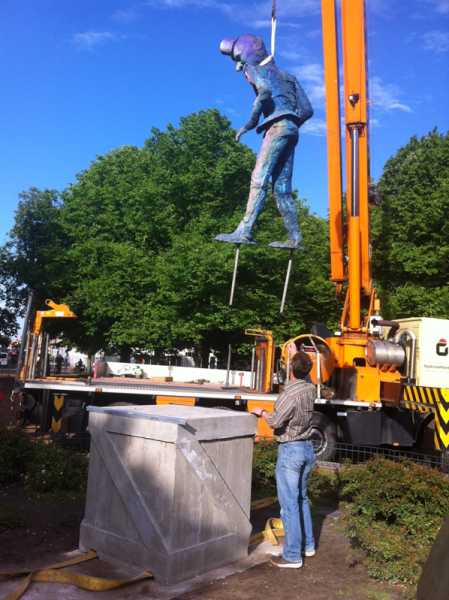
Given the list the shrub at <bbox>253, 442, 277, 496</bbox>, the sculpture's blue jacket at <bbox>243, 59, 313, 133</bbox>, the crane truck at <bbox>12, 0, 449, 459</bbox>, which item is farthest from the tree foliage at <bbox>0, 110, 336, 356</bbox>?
the shrub at <bbox>253, 442, 277, 496</bbox>

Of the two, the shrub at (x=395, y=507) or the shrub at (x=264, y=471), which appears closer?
the shrub at (x=395, y=507)

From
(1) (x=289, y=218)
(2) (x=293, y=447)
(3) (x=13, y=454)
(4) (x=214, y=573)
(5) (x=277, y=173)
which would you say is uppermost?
(5) (x=277, y=173)

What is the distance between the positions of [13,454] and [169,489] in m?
4.33

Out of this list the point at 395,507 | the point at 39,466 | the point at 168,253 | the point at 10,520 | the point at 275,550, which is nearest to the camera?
the point at 275,550

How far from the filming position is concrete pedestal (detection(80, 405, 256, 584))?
466 cm

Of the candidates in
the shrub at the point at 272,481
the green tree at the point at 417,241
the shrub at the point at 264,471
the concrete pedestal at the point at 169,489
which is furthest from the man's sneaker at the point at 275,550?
the green tree at the point at 417,241

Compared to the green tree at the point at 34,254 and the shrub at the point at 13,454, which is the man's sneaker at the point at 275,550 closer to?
the shrub at the point at 13,454

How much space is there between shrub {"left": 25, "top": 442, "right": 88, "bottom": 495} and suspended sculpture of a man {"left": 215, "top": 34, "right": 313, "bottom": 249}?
448 cm

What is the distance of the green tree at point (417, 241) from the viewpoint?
2344 cm

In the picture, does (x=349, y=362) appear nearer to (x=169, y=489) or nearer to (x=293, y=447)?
(x=293, y=447)

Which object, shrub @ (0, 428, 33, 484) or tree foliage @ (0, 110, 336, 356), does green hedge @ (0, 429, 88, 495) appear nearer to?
shrub @ (0, 428, 33, 484)

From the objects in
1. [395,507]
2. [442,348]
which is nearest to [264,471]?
[395,507]

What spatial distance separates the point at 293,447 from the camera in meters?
5.34

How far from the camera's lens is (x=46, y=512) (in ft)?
21.9
